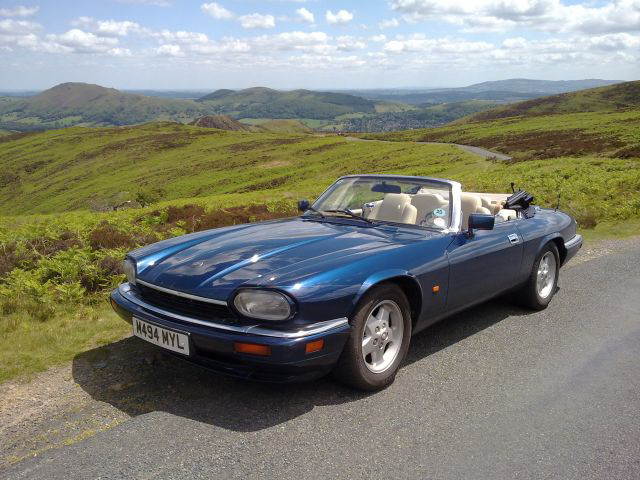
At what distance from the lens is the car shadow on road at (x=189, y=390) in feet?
11.4

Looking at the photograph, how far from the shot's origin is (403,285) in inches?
162

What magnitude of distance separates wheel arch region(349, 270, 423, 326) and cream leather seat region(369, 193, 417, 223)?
946 millimetres

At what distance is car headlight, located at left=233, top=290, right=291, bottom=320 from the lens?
3.39 meters

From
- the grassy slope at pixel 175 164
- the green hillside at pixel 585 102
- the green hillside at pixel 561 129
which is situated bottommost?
the grassy slope at pixel 175 164

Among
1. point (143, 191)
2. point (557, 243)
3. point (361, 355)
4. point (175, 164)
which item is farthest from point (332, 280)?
point (175, 164)

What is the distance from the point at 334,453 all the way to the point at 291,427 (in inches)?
15.3

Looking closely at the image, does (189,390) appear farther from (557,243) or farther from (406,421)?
(557,243)

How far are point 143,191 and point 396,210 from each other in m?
53.2

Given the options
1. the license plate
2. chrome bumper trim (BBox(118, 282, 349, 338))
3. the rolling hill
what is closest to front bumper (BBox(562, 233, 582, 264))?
chrome bumper trim (BBox(118, 282, 349, 338))

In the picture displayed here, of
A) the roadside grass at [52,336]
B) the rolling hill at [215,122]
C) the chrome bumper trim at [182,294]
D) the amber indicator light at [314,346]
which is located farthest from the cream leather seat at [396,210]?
the rolling hill at [215,122]

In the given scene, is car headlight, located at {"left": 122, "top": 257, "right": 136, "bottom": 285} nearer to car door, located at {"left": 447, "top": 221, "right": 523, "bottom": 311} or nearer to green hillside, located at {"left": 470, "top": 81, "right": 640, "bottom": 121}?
car door, located at {"left": 447, "top": 221, "right": 523, "bottom": 311}

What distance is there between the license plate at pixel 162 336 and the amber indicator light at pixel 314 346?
2.54 ft

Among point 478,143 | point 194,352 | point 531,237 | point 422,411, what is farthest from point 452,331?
point 478,143

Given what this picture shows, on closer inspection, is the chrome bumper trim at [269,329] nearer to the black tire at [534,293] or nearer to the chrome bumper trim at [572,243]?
the black tire at [534,293]
